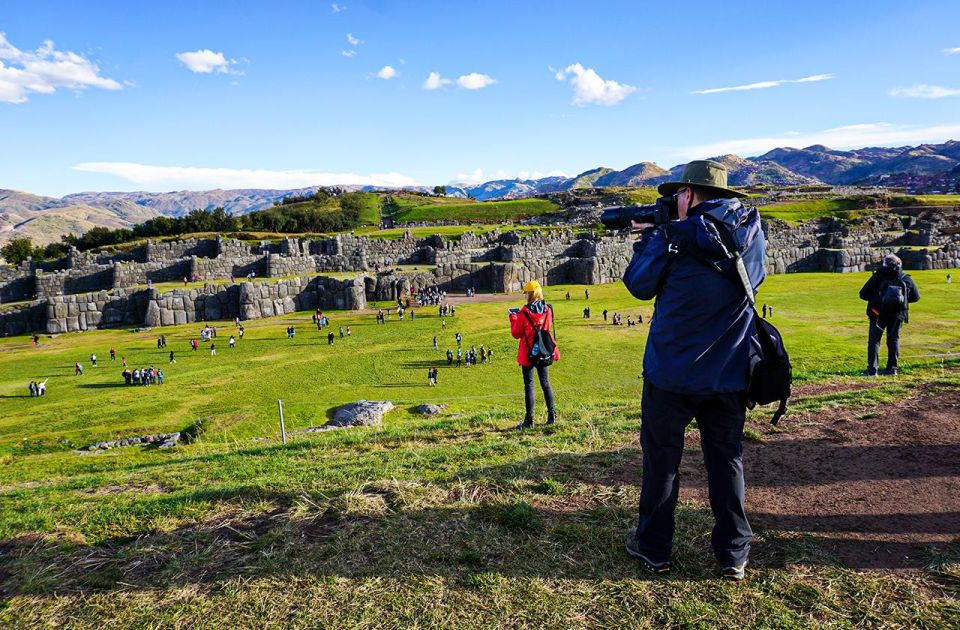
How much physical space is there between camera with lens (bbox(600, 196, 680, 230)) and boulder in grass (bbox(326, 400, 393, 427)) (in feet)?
45.9

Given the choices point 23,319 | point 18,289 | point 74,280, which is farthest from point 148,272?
point 23,319

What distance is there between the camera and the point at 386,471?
566 cm

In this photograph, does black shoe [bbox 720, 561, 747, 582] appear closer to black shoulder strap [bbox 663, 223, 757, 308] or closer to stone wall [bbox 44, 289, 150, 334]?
black shoulder strap [bbox 663, 223, 757, 308]

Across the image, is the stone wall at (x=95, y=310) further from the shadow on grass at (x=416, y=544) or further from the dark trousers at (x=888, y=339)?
the dark trousers at (x=888, y=339)

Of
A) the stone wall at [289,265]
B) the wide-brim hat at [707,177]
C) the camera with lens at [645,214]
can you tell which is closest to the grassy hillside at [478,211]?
the stone wall at [289,265]

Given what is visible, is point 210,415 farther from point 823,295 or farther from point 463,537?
point 823,295

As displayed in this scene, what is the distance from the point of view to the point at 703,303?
352 cm

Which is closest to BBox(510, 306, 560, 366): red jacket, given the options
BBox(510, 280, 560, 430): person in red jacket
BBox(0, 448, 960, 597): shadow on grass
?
BBox(510, 280, 560, 430): person in red jacket

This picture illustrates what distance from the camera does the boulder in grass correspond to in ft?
57.6

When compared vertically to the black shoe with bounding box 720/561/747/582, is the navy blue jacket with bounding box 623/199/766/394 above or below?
above

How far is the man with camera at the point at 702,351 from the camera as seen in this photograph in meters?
3.51

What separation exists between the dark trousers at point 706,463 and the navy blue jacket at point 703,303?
0.15 m

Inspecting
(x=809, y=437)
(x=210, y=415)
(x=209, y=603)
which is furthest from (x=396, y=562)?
(x=210, y=415)

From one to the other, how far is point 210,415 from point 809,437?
20.2 m
